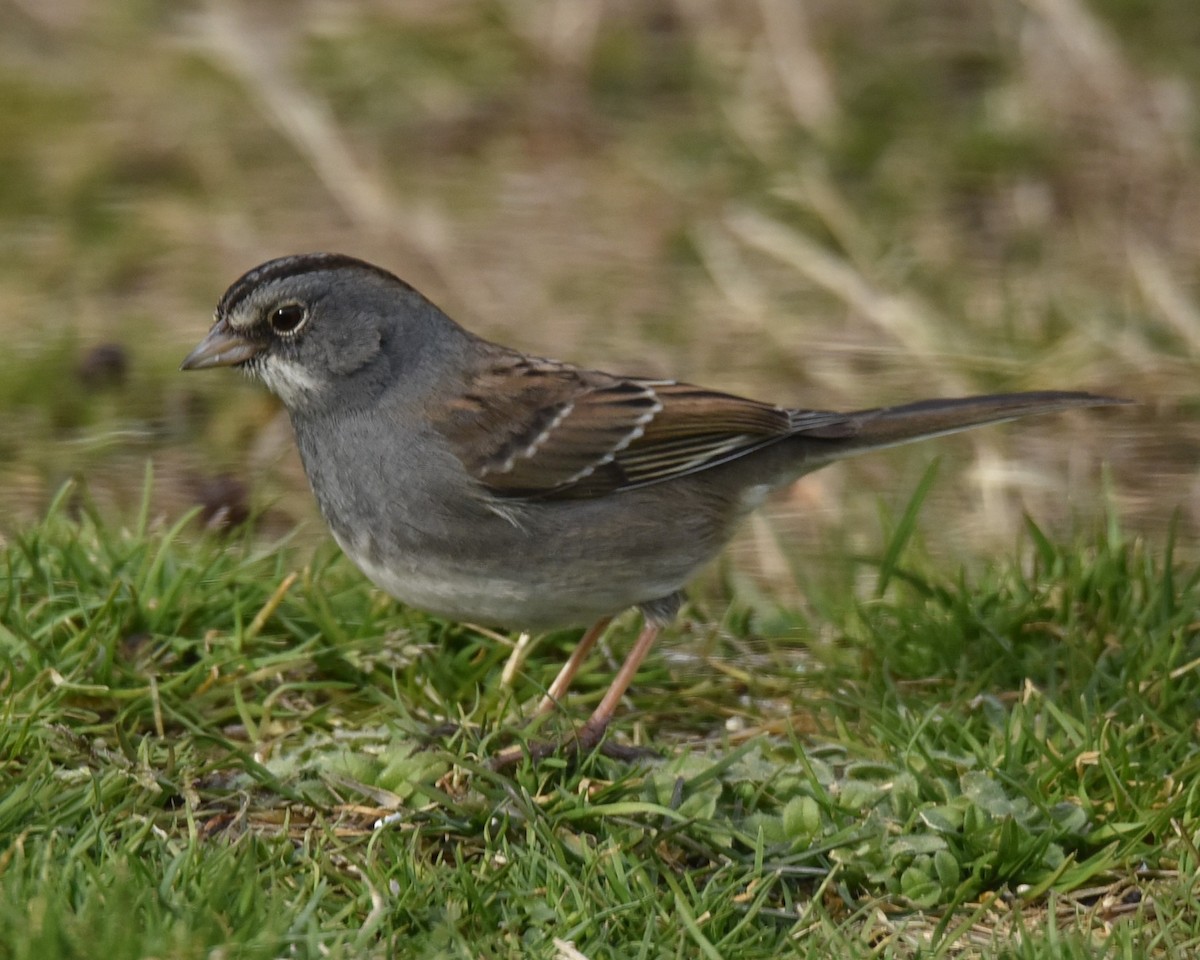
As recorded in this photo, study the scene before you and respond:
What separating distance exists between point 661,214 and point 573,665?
320 centimetres

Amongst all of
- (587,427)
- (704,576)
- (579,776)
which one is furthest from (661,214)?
(579,776)

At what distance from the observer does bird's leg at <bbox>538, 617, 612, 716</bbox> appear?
430 cm

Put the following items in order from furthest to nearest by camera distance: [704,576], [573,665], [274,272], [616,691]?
[704,576] < [573,665] < [274,272] < [616,691]

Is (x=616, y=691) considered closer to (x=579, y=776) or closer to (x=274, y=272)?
(x=579, y=776)

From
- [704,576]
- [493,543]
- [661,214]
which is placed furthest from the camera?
[661,214]

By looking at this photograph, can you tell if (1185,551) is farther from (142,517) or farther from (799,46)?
(799,46)

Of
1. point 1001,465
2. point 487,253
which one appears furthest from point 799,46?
point 1001,465

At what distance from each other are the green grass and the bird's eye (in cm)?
60

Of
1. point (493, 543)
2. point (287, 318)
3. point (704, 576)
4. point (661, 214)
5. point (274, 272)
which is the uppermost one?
point (274, 272)

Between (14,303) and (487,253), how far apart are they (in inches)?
69.8

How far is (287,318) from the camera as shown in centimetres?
435

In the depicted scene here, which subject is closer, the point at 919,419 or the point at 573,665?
the point at 573,665

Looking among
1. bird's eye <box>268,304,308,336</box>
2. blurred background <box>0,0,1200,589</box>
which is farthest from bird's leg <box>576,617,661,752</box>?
bird's eye <box>268,304,308,336</box>

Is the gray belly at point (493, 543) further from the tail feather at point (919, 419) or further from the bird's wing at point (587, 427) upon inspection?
the tail feather at point (919, 419)
